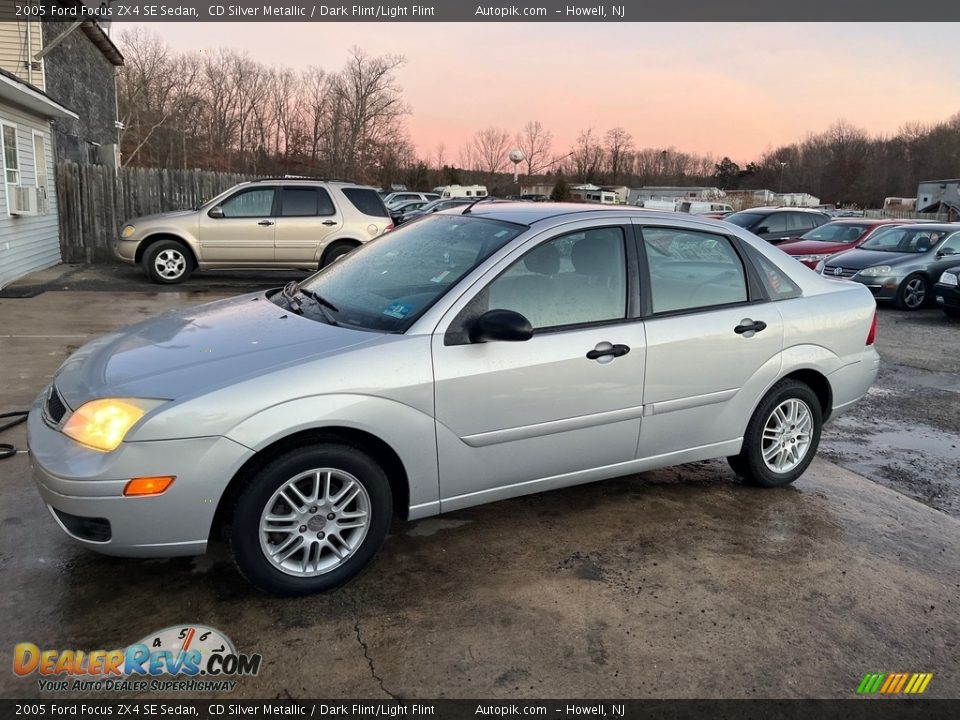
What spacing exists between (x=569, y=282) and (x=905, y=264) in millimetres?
11942

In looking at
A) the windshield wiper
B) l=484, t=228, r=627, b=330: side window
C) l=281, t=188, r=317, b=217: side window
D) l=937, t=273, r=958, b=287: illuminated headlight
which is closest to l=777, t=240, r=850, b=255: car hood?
l=937, t=273, r=958, b=287: illuminated headlight

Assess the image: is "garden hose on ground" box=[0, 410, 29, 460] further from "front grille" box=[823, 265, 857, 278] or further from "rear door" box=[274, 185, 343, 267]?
"front grille" box=[823, 265, 857, 278]

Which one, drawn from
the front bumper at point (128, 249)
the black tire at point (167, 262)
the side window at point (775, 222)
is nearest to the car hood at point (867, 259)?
the side window at point (775, 222)

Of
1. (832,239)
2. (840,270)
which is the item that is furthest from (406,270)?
(832,239)

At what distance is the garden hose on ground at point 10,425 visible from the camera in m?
4.61

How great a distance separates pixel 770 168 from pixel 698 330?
10869 centimetres

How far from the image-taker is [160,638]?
289 centimetres

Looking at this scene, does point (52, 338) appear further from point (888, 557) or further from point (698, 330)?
point (888, 557)

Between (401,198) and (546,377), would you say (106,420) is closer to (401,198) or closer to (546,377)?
(546,377)

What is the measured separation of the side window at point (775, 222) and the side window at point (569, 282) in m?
15.3

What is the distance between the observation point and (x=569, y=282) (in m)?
3.83

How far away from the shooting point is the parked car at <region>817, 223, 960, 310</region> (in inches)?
520

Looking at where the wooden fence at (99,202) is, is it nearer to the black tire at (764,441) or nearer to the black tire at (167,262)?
the black tire at (167,262)

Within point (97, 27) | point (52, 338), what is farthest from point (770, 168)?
point (52, 338)
